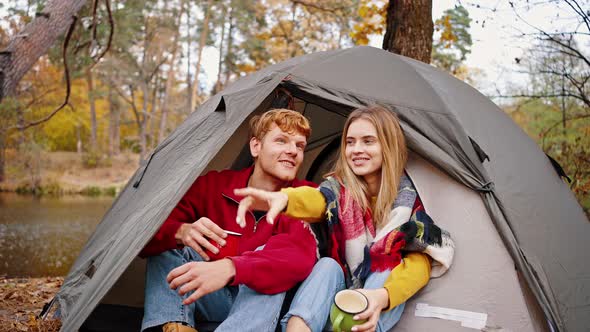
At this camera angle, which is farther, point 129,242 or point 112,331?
point 112,331

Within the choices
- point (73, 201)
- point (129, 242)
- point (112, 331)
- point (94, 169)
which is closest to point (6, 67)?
point (112, 331)

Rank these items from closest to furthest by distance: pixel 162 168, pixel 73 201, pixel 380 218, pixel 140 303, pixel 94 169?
pixel 380 218 → pixel 162 168 → pixel 140 303 → pixel 73 201 → pixel 94 169

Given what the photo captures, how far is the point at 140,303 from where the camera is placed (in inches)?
136

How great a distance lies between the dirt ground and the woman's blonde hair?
1.95m

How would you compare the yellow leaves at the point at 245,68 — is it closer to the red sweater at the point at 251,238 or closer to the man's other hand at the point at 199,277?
the red sweater at the point at 251,238

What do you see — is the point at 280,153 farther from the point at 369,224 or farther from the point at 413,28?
the point at 413,28

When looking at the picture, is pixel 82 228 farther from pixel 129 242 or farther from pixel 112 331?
pixel 129 242

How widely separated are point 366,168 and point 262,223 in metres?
0.61

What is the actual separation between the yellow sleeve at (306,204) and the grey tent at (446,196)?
1.41 feet

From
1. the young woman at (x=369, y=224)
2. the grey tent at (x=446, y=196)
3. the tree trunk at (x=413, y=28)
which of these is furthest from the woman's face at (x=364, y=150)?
the tree trunk at (x=413, y=28)

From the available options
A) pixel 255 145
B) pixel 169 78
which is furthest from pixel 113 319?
pixel 169 78

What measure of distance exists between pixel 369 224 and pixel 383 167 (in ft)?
0.95

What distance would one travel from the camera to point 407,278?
2.41 meters

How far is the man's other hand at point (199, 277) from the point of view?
85.4 inches
